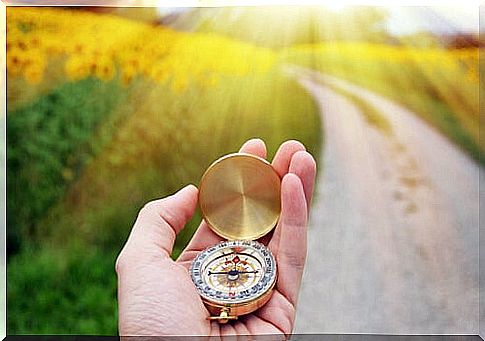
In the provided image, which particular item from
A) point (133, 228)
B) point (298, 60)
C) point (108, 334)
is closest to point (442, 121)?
point (298, 60)

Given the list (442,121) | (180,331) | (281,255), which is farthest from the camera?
(442,121)

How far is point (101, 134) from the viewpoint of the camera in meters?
2.68

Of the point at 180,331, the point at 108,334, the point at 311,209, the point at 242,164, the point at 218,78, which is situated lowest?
the point at 108,334

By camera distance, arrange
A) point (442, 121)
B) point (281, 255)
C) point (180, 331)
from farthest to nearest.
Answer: point (442, 121) < point (281, 255) < point (180, 331)

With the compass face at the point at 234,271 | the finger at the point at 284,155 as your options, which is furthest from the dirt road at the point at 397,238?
the compass face at the point at 234,271

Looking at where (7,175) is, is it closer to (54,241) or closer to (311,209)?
(54,241)

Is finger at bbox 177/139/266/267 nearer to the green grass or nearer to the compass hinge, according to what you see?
the green grass

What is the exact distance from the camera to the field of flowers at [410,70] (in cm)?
262

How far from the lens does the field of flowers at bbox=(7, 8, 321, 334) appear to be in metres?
2.66

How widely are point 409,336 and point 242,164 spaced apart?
31.2 inches

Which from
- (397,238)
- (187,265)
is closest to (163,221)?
(187,265)

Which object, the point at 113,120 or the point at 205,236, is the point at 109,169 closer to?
the point at 113,120

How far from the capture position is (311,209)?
2.67 m

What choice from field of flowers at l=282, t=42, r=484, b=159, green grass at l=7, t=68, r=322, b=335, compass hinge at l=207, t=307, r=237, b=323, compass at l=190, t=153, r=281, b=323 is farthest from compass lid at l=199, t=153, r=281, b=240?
field of flowers at l=282, t=42, r=484, b=159
